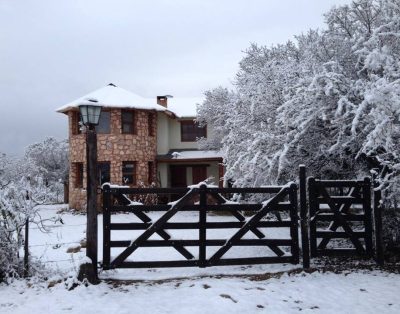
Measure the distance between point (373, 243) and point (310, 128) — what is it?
119 inches

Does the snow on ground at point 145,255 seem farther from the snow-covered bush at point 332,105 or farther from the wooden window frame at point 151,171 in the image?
the wooden window frame at point 151,171

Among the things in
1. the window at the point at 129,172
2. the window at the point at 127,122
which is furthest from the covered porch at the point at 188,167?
the window at the point at 127,122

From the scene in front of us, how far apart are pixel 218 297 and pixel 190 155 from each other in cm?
1722

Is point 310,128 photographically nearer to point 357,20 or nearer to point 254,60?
point 357,20

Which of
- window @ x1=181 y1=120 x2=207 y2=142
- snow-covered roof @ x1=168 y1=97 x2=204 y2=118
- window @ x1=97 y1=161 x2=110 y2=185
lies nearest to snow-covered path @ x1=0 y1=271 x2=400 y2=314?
window @ x1=97 y1=161 x2=110 y2=185

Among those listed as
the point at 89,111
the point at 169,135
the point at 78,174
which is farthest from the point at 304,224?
the point at 169,135

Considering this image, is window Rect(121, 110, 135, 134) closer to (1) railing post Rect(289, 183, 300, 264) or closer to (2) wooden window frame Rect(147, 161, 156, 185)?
(2) wooden window frame Rect(147, 161, 156, 185)

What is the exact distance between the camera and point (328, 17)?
1075 centimetres

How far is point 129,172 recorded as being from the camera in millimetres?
21266

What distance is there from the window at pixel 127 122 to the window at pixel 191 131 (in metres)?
3.97

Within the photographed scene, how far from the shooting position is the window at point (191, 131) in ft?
79.7

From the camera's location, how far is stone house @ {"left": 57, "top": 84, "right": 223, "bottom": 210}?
20766 mm

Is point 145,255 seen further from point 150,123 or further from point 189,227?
point 150,123

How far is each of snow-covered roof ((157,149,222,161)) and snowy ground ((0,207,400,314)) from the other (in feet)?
48.1
